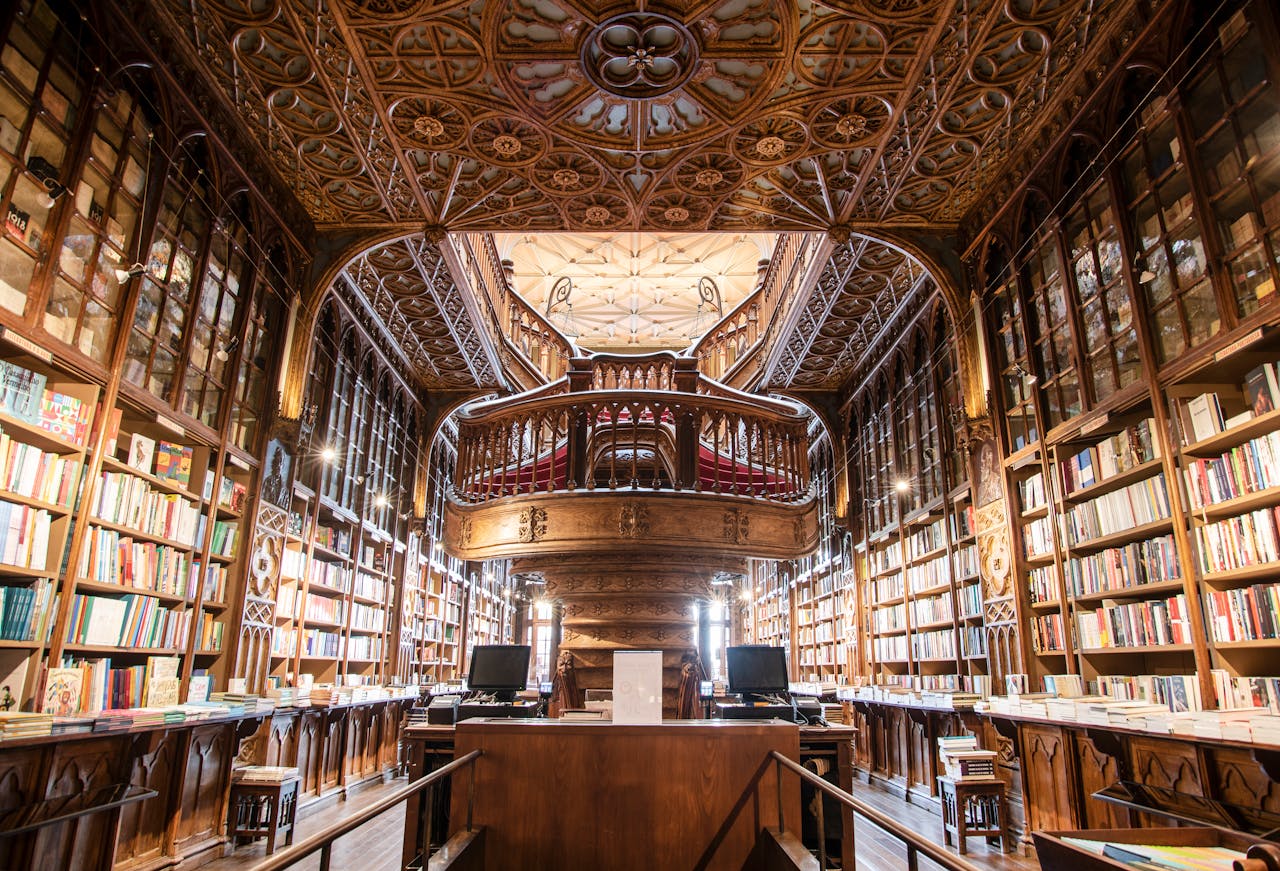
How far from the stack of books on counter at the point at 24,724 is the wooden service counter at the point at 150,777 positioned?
3cm

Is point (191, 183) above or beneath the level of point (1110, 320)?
above

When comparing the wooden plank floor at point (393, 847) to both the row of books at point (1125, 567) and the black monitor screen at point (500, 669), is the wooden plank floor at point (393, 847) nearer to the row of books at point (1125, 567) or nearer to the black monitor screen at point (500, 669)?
Answer: the black monitor screen at point (500, 669)

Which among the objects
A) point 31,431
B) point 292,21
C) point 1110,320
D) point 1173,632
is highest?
point 292,21

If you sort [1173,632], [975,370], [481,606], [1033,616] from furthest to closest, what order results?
[481,606], [975,370], [1033,616], [1173,632]

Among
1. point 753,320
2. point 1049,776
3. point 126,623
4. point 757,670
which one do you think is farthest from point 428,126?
point 753,320

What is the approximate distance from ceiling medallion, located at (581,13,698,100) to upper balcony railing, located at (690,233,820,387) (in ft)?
12.0

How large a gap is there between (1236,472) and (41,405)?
219 inches

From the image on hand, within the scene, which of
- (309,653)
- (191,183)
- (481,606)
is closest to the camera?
(191,183)

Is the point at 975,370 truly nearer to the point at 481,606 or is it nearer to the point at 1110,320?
the point at 1110,320

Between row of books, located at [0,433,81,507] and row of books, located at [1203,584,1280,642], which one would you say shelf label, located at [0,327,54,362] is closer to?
row of books, located at [0,433,81,507]

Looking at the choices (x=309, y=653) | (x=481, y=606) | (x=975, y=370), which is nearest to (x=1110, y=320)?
(x=975, y=370)

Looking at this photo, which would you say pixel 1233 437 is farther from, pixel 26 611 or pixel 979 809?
A: pixel 26 611

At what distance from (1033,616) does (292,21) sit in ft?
19.8

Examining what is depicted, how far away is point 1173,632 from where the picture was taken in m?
3.73
